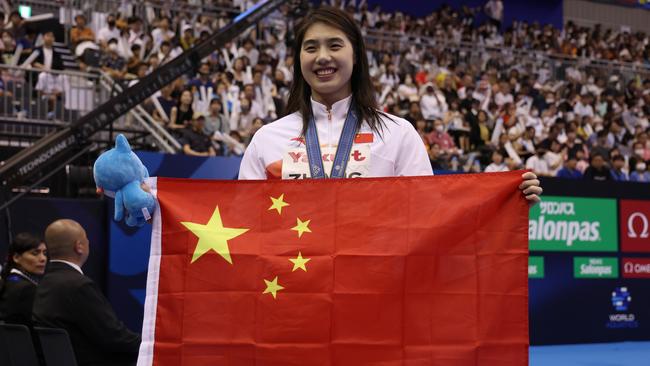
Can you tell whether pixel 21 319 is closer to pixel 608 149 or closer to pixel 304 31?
pixel 304 31

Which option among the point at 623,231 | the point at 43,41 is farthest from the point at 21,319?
the point at 623,231

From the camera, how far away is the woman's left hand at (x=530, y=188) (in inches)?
115

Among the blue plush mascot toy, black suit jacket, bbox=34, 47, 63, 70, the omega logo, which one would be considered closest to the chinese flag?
the blue plush mascot toy

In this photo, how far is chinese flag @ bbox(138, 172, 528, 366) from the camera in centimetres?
284

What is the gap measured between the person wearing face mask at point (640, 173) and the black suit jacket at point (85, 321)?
11563 mm

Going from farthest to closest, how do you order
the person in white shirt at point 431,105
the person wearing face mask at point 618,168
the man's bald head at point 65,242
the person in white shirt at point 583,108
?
the person in white shirt at point 583,108
the person in white shirt at point 431,105
the person wearing face mask at point 618,168
the man's bald head at point 65,242

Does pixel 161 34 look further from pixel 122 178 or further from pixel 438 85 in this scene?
pixel 122 178

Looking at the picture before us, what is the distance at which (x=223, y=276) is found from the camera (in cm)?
293

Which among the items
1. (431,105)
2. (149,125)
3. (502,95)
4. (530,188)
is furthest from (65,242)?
(502,95)

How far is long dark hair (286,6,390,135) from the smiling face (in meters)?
0.03

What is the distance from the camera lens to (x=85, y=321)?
5094 millimetres

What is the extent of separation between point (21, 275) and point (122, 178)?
3436mm

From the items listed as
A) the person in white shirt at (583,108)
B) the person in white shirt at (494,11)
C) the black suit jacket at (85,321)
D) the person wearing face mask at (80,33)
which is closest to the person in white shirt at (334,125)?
the black suit jacket at (85,321)

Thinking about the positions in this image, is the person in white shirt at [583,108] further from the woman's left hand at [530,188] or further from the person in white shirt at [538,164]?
the woman's left hand at [530,188]
